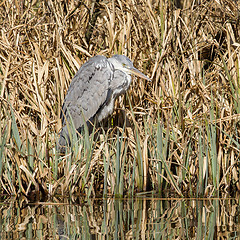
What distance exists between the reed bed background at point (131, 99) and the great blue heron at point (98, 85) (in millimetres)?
176

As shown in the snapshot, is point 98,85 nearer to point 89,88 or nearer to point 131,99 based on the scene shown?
point 89,88

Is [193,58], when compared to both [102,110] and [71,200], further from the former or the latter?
[71,200]

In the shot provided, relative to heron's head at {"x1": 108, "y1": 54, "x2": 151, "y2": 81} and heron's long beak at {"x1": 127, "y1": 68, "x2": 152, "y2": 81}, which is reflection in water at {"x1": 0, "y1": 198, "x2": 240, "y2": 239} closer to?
heron's long beak at {"x1": 127, "y1": 68, "x2": 152, "y2": 81}

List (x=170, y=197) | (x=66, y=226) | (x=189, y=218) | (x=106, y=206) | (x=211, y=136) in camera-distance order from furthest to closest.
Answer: (x=211, y=136) → (x=170, y=197) → (x=106, y=206) → (x=189, y=218) → (x=66, y=226)

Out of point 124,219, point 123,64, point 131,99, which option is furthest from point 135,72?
point 124,219

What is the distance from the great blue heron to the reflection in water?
1491mm

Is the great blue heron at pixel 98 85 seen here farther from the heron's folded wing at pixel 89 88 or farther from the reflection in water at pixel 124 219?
the reflection in water at pixel 124 219

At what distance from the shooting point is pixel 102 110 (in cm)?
488

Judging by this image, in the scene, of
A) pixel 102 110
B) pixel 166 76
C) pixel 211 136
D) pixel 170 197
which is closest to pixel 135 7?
pixel 166 76

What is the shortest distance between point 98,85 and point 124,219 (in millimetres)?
2180

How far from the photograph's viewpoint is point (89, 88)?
16.2ft

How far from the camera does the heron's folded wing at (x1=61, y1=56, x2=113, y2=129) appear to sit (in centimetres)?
476

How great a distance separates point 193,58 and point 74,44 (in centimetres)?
139

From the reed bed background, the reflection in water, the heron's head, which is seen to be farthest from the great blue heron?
the reflection in water
